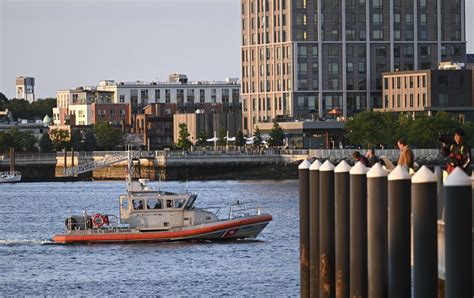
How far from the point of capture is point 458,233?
21328mm

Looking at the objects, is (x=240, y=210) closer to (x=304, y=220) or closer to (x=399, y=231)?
(x=304, y=220)

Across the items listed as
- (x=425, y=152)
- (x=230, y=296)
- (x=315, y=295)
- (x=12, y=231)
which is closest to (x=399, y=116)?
(x=425, y=152)

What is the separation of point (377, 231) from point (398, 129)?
160m

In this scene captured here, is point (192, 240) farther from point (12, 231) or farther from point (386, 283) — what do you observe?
point (386, 283)

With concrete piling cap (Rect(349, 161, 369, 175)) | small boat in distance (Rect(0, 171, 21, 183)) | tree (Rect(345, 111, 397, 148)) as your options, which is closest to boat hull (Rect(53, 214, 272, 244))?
concrete piling cap (Rect(349, 161, 369, 175))

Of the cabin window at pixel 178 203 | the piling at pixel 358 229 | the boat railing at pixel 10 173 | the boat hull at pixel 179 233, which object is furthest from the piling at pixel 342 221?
the boat railing at pixel 10 173

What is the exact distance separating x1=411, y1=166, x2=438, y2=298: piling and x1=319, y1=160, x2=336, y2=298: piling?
5.13 m

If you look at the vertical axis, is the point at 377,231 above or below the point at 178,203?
above

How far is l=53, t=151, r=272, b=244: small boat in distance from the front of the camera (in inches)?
2756

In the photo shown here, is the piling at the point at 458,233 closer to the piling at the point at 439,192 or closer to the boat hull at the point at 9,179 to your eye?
the piling at the point at 439,192

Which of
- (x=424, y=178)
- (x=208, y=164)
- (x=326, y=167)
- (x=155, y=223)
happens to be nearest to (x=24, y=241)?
(x=155, y=223)

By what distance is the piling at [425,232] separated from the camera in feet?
73.5

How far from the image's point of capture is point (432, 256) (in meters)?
23.0

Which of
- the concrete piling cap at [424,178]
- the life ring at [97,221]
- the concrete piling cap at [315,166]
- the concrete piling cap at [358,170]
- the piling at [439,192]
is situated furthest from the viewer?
the life ring at [97,221]
